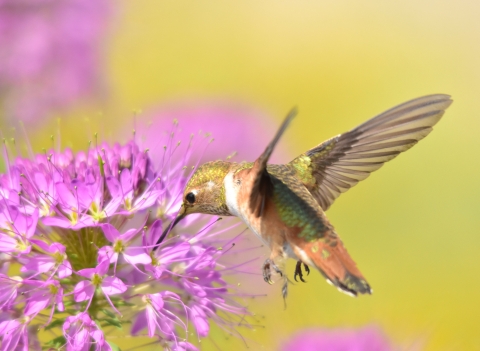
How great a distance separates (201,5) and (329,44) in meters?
2.35

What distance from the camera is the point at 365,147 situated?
2025 mm

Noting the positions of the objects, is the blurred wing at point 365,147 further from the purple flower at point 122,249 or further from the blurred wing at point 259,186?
the purple flower at point 122,249

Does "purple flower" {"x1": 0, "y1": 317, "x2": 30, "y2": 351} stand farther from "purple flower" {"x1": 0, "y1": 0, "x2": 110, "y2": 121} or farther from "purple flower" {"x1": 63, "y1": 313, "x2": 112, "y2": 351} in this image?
"purple flower" {"x1": 0, "y1": 0, "x2": 110, "y2": 121}

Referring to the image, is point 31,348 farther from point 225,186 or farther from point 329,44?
point 329,44

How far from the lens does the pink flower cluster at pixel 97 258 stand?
1748mm

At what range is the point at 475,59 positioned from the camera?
35.7ft

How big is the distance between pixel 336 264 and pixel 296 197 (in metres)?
0.25

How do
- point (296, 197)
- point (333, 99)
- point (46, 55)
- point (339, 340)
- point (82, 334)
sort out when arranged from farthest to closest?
point (333, 99), point (46, 55), point (339, 340), point (296, 197), point (82, 334)

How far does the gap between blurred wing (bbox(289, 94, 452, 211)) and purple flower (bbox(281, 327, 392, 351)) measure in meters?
0.53

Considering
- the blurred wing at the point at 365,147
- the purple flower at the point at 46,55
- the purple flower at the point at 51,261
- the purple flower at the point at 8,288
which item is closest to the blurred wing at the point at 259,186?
the blurred wing at the point at 365,147

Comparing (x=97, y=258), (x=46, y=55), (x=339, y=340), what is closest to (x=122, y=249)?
(x=97, y=258)

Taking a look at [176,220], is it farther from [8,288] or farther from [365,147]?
[365,147]

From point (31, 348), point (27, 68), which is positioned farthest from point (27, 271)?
point (27, 68)

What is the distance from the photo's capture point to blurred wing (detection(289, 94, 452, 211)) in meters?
1.87
